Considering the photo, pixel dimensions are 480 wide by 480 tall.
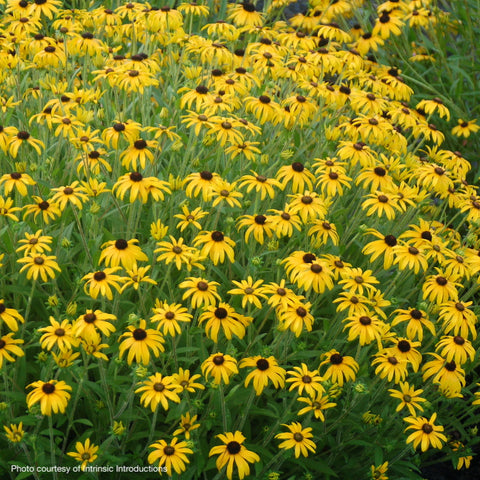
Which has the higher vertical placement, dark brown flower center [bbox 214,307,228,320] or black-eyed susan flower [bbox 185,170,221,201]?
black-eyed susan flower [bbox 185,170,221,201]

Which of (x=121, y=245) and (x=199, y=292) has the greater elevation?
(x=121, y=245)

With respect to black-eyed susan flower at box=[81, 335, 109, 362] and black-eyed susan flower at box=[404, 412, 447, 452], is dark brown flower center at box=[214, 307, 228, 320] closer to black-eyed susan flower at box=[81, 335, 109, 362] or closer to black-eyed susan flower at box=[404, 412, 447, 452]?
black-eyed susan flower at box=[81, 335, 109, 362]

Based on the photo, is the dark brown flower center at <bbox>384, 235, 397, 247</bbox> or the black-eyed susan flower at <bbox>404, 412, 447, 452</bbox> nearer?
the black-eyed susan flower at <bbox>404, 412, 447, 452</bbox>

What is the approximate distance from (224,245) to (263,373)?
680mm

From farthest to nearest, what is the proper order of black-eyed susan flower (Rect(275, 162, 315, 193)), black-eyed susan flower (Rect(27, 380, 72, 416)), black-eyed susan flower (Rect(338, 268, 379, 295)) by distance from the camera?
black-eyed susan flower (Rect(275, 162, 315, 193)) < black-eyed susan flower (Rect(338, 268, 379, 295)) < black-eyed susan flower (Rect(27, 380, 72, 416))

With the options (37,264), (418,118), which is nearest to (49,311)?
(37,264)

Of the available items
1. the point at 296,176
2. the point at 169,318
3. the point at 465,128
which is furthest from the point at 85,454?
the point at 465,128

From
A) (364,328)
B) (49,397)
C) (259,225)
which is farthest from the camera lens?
(259,225)

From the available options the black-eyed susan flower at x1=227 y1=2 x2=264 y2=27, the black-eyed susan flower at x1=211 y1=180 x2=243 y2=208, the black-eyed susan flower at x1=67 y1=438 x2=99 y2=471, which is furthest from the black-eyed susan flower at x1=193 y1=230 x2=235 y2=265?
the black-eyed susan flower at x1=227 y1=2 x2=264 y2=27

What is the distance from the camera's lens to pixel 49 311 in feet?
10.6

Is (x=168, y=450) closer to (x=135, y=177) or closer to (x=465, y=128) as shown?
(x=135, y=177)

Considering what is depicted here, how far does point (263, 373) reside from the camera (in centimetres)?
265

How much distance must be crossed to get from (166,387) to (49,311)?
1067mm

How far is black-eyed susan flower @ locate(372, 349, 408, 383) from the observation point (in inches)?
111
